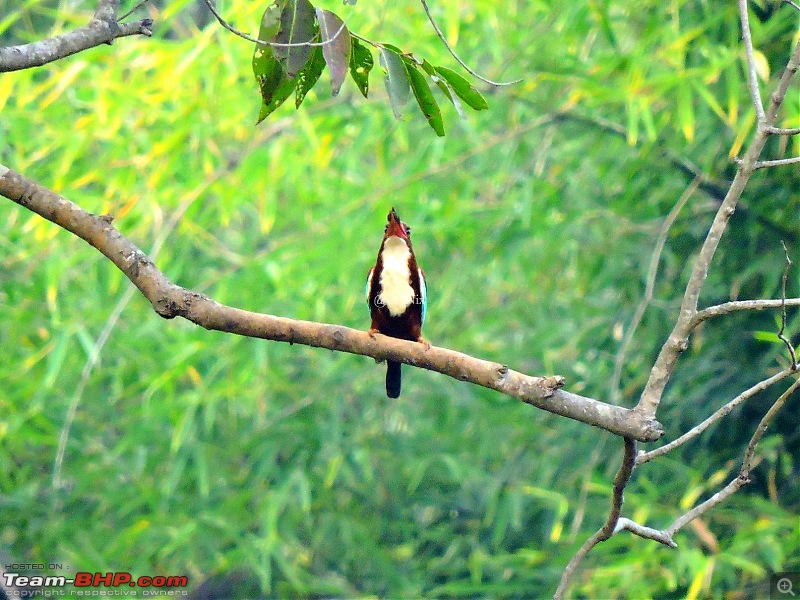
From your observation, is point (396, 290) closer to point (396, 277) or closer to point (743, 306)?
point (396, 277)

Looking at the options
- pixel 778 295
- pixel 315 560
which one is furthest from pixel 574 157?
pixel 315 560

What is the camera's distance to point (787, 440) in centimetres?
336

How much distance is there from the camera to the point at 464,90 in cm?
154

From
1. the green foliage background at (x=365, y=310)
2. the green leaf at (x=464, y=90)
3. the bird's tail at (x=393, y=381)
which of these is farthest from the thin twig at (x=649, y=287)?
the green leaf at (x=464, y=90)

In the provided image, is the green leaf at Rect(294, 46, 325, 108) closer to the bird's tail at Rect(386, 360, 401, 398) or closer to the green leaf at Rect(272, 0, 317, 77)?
the green leaf at Rect(272, 0, 317, 77)

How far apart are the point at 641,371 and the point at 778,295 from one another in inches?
23.1

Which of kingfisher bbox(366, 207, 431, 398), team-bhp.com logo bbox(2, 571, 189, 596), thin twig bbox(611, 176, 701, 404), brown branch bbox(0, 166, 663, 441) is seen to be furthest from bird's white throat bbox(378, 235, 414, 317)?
team-bhp.com logo bbox(2, 571, 189, 596)

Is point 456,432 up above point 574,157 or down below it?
below

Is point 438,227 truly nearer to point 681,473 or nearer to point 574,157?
point 574,157

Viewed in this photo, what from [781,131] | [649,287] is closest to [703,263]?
[781,131]

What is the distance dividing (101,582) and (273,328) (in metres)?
2.15

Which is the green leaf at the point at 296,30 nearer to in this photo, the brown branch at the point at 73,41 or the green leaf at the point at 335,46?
the green leaf at the point at 335,46

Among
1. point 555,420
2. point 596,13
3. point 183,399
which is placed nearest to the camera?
point 596,13

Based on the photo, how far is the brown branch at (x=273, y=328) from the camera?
1598 millimetres
